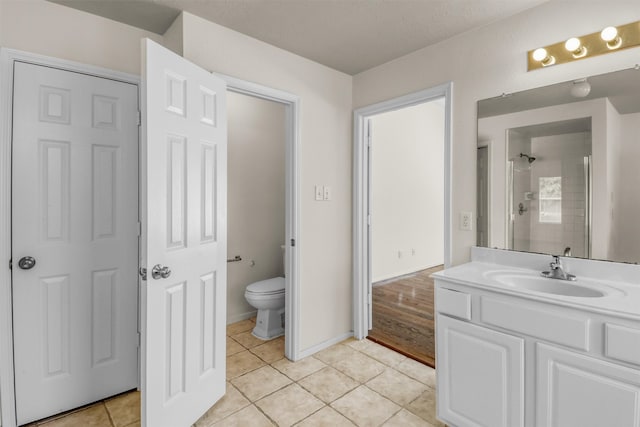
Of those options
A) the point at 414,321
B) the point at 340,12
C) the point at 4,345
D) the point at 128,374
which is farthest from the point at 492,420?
the point at 4,345

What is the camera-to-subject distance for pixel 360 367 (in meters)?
2.38

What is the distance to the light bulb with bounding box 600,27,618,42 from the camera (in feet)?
5.09

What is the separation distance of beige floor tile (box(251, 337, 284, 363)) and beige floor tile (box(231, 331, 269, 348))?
6cm

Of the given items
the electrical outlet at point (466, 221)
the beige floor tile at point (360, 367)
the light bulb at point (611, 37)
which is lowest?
the beige floor tile at point (360, 367)

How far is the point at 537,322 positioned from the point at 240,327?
2.50 metres

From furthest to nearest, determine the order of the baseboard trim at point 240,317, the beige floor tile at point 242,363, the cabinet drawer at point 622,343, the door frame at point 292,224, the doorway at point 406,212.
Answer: the doorway at point 406,212, the baseboard trim at point 240,317, the door frame at point 292,224, the beige floor tile at point 242,363, the cabinet drawer at point 622,343

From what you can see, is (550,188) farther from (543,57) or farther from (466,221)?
(543,57)

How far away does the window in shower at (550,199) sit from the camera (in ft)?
5.85

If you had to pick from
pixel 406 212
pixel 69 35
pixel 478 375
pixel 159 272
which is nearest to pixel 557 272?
pixel 478 375

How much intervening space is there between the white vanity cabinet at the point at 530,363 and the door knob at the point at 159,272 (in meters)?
1.34

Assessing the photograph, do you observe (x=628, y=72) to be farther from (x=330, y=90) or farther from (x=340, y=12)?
(x=330, y=90)

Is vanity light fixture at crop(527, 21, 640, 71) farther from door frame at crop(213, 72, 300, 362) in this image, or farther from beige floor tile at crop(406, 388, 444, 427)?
beige floor tile at crop(406, 388, 444, 427)

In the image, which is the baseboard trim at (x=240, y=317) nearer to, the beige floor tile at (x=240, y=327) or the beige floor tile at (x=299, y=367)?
the beige floor tile at (x=240, y=327)

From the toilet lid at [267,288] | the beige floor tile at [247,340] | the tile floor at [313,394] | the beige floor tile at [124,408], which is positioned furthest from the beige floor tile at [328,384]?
the beige floor tile at [124,408]
